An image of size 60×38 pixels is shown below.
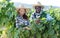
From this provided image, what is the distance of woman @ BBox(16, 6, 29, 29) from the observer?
7.42 feet

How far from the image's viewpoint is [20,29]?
7.44 ft

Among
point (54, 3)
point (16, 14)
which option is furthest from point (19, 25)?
point (54, 3)

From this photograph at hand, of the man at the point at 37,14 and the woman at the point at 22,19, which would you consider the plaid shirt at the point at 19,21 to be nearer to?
the woman at the point at 22,19

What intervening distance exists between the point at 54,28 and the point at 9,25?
505mm

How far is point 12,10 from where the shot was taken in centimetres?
228

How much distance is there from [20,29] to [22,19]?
111 mm

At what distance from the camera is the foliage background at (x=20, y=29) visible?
2.29 m

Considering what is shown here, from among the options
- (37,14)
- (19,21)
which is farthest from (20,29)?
(37,14)

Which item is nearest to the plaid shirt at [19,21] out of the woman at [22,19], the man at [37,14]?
the woman at [22,19]

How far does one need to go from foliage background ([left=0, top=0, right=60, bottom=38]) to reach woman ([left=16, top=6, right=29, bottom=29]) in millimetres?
46

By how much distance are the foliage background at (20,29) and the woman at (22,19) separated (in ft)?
0.15

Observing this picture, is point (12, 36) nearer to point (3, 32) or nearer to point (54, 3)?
point (3, 32)

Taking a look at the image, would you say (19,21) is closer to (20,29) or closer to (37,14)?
(20,29)

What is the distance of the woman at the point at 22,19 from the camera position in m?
2.26
